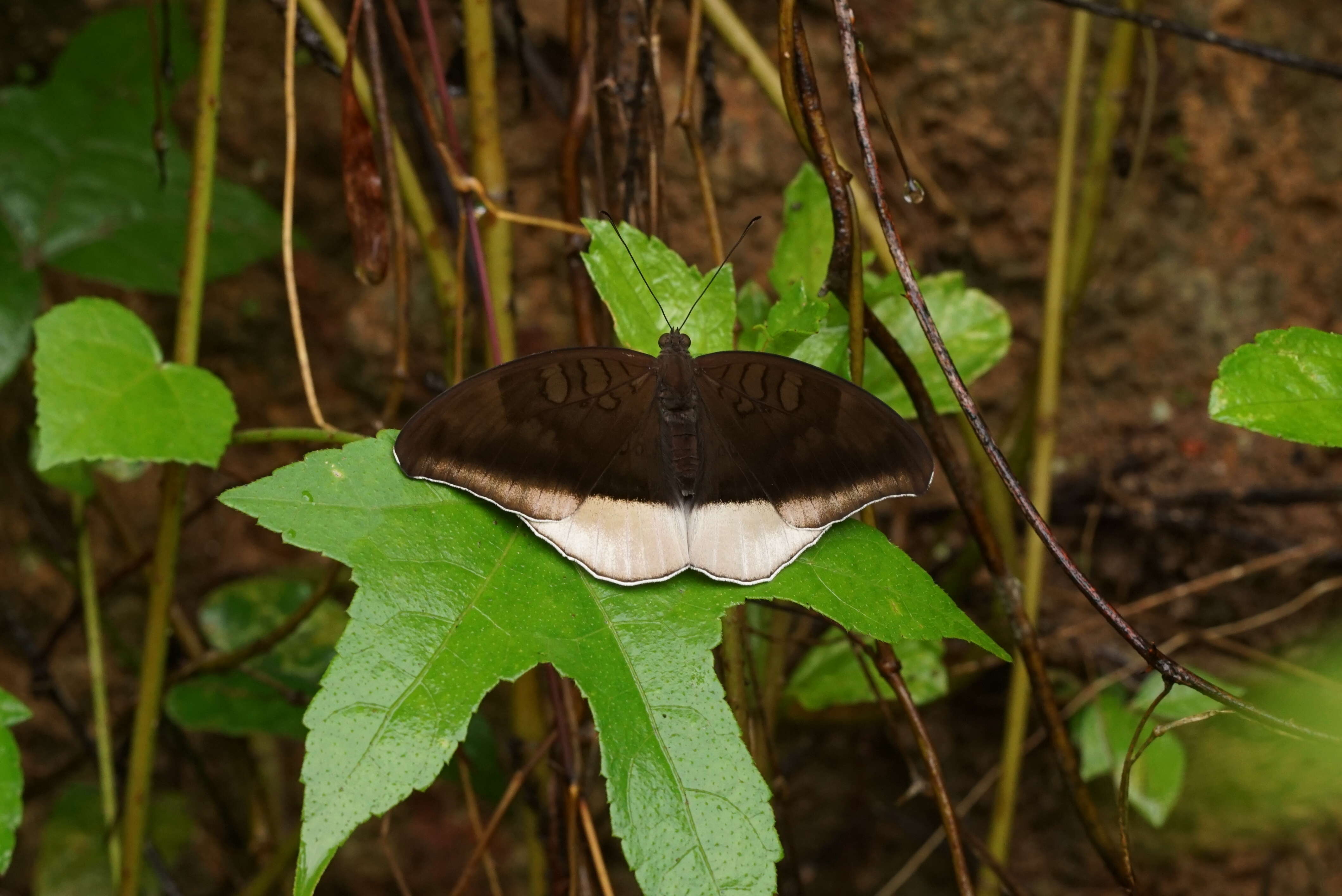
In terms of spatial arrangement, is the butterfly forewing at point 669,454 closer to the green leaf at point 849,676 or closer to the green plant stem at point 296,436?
the green plant stem at point 296,436

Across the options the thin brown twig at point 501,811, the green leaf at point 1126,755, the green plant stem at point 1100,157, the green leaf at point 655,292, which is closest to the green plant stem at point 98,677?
the thin brown twig at point 501,811

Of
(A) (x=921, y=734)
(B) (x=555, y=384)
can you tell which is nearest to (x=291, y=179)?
(B) (x=555, y=384)

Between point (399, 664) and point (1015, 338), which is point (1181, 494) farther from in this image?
point (399, 664)

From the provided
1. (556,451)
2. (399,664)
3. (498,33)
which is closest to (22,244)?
(498,33)

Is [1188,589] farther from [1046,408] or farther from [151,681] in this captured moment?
[151,681]

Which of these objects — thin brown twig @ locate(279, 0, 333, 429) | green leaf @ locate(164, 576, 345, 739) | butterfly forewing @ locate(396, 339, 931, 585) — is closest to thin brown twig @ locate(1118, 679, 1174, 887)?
butterfly forewing @ locate(396, 339, 931, 585)

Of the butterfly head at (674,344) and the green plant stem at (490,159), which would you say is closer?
the butterfly head at (674,344)
